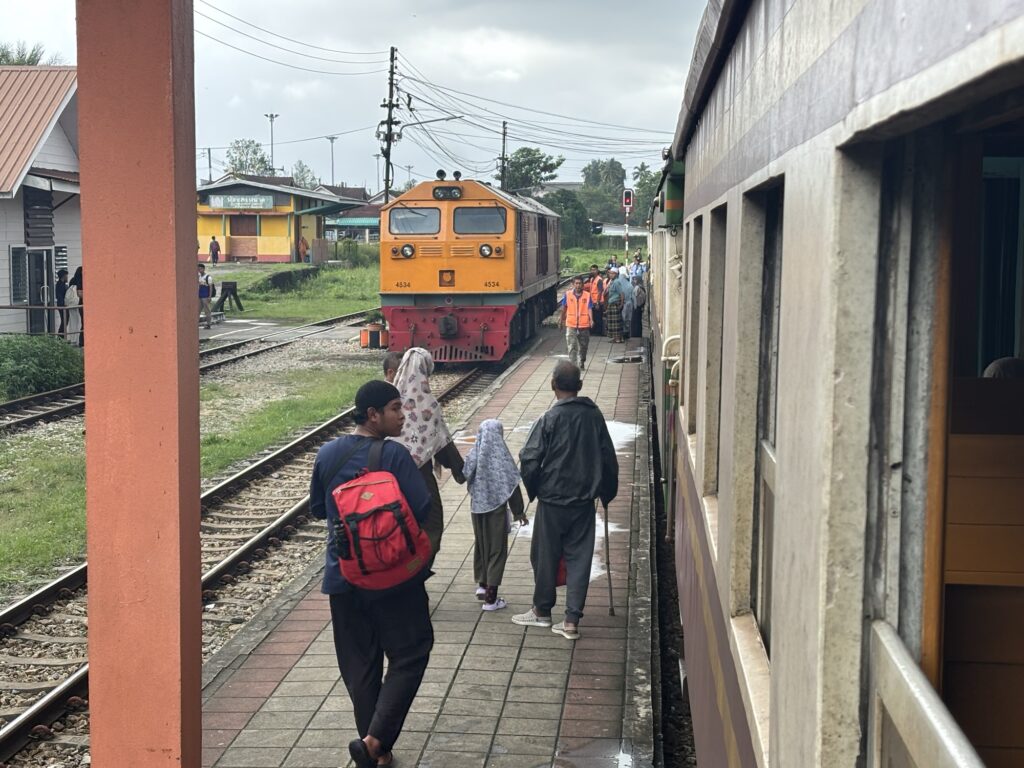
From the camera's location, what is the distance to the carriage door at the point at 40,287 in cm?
2267

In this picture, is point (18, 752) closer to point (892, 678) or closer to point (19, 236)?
point (892, 678)

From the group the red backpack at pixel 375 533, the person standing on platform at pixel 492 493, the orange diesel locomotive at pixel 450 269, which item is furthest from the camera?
the orange diesel locomotive at pixel 450 269

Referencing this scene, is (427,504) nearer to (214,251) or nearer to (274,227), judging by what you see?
(214,251)

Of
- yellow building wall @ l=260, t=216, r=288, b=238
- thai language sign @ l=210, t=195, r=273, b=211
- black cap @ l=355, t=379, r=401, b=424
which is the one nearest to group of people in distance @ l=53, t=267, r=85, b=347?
black cap @ l=355, t=379, r=401, b=424

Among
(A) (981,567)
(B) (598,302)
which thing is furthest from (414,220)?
(A) (981,567)

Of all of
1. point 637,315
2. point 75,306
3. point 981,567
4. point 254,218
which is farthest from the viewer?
point 254,218

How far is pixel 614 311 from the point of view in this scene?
24.5m

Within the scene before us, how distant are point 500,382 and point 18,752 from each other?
42.0 feet

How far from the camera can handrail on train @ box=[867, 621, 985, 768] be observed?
121cm

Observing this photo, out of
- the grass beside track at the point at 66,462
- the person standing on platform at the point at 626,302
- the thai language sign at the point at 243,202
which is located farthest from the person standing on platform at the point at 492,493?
the thai language sign at the point at 243,202

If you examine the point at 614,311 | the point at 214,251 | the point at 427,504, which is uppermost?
the point at 214,251

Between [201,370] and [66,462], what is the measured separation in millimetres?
8262

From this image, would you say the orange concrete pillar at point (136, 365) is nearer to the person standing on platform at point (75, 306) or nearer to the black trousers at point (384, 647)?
the black trousers at point (384, 647)

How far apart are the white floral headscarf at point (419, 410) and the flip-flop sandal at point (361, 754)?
1.98 m
